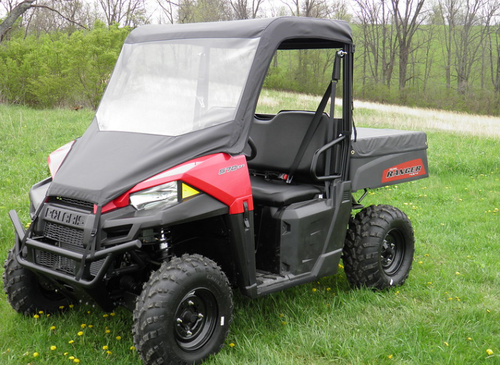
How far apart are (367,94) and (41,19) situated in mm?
21458

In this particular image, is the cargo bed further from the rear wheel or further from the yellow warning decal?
the rear wheel

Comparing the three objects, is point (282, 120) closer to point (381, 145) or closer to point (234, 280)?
point (381, 145)

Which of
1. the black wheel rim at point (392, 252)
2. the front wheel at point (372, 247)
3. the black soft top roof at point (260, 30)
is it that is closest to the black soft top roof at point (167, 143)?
the black soft top roof at point (260, 30)

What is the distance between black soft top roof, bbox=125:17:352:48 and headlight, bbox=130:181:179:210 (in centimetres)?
116

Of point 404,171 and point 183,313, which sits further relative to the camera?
point 404,171

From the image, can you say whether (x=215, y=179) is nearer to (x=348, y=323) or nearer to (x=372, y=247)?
(x=348, y=323)

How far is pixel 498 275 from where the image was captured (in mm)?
4910

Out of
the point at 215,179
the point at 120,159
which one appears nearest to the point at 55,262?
the point at 120,159

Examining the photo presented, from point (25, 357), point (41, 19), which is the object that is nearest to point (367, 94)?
point (41, 19)

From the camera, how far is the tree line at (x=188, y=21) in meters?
16.5

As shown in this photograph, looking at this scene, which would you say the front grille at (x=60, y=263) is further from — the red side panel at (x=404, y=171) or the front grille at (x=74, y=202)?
the red side panel at (x=404, y=171)

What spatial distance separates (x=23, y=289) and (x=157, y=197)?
1.40 metres

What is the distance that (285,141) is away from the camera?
14.4 ft

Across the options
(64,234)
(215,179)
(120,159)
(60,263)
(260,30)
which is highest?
(260,30)
